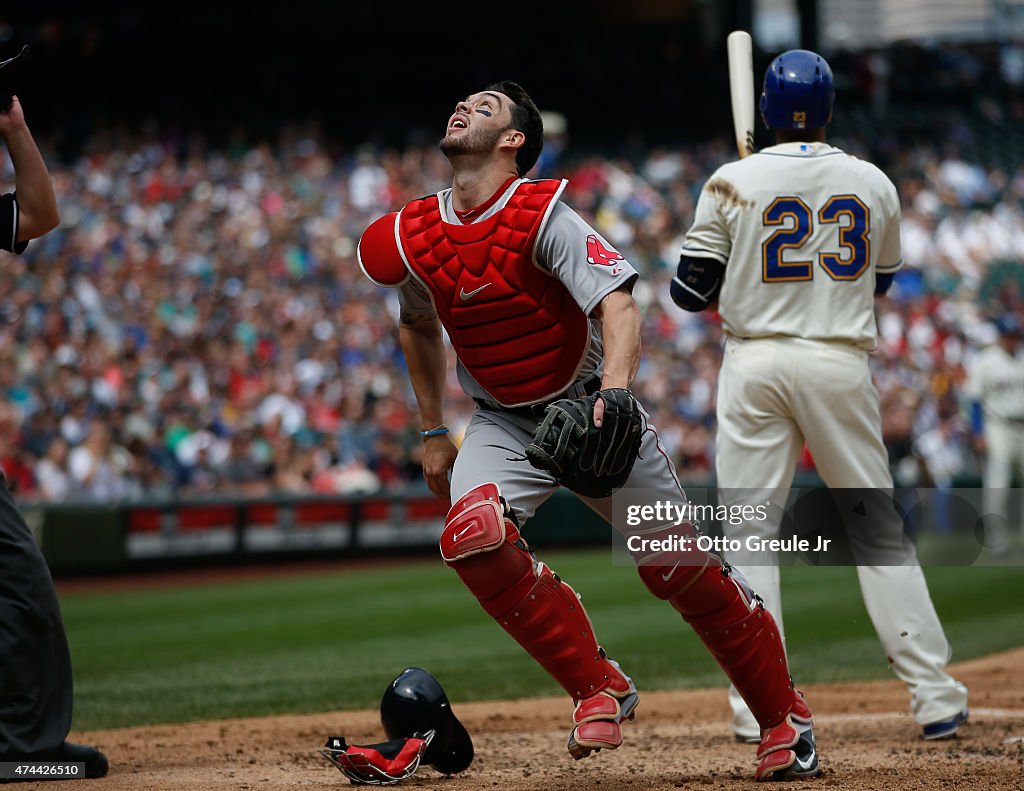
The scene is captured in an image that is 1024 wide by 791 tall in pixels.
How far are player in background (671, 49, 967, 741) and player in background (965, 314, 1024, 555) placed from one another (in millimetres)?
7889

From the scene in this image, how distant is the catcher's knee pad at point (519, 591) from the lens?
3492 mm

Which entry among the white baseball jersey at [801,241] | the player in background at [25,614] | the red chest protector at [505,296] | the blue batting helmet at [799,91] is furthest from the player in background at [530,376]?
the blue batting helmet at [799,91]

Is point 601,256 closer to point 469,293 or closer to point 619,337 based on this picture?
point 619,337

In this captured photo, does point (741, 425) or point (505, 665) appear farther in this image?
point (505, 665)

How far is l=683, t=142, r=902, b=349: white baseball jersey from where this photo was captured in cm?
450

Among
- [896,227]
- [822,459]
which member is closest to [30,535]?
[822,459]

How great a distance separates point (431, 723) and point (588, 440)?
1.26 m

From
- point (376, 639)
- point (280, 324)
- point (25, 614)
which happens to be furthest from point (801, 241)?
point (280, 324)

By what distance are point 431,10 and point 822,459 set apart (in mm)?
19710

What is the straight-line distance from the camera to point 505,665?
7.18 metres

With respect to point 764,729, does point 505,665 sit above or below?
below

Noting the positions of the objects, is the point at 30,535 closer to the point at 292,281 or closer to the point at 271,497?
the point at 271,497

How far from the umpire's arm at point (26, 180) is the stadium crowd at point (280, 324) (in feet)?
26.1

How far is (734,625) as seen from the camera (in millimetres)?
3730
